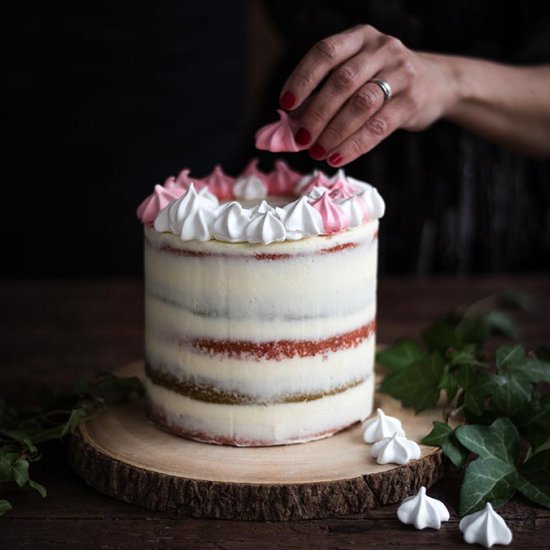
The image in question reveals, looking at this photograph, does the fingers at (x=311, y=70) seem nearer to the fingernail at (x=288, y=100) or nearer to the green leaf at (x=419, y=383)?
the fingernail at (x=288, y=100)

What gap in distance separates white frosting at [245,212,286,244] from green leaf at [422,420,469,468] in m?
0.42

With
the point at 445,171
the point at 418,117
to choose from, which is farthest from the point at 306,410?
the point at 445,171

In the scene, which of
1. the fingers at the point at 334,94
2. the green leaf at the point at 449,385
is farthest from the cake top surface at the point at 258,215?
the green leaf at the point at 449,385

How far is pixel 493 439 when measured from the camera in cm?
158

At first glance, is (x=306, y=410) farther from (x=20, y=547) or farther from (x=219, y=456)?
(x=20, y=547)

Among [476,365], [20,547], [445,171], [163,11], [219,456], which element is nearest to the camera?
[20,547]

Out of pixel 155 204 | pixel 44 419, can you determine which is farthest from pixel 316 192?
pixel 44 419

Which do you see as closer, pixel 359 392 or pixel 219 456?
pixel 219 456

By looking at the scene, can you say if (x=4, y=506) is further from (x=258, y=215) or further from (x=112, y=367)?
(x=112, y=367)

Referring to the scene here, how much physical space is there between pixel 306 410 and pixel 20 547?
0.52 metres

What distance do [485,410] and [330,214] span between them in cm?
47

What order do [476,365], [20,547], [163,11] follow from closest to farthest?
[20,547], [476,365], [163,11]

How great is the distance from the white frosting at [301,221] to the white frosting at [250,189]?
30 cm

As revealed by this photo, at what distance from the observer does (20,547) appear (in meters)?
1.39
